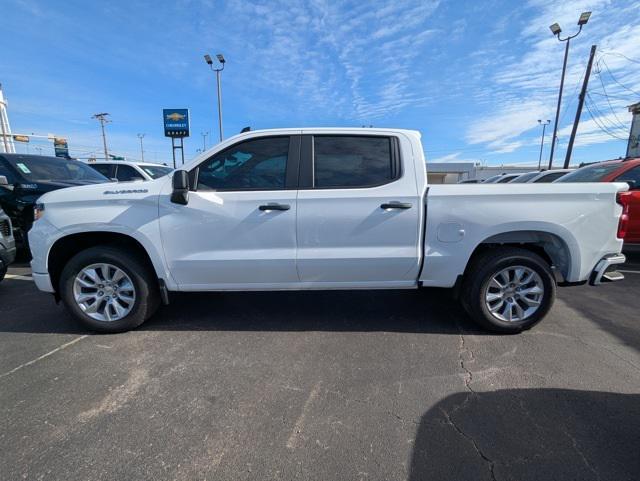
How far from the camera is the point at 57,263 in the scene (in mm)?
3443

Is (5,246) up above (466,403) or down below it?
above

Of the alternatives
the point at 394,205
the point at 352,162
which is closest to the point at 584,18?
the point at 352,162

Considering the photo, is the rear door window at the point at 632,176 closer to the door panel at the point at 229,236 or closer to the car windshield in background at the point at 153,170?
the door panel at the point at 229,236

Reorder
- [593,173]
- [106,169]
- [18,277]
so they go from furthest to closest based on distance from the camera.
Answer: [106,169], [593,173], [18,277]

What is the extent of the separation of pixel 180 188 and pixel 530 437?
10.4 feet

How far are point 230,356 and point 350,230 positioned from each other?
5.12 ft

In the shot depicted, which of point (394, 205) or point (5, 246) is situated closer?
point (394, 205)

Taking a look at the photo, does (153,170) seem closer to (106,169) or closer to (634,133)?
(106,169)

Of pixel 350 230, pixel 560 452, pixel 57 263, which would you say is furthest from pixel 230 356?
pixel 560 452

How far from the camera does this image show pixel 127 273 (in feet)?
10.7

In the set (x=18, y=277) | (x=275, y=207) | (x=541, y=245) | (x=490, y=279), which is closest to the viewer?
(x=275, y=207)

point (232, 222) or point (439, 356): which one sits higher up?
point (232, 222)

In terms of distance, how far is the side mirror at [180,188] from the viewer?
302cm

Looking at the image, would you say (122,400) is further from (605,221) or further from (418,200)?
(605,221)
